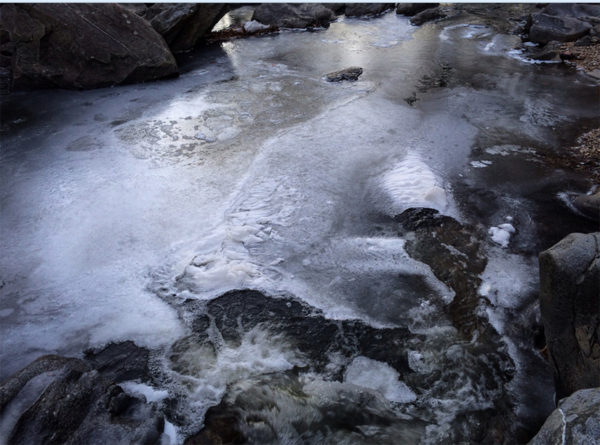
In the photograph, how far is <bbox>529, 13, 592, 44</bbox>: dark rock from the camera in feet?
28.4

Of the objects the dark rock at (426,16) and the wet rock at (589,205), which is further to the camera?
the dark rock at (426,16)

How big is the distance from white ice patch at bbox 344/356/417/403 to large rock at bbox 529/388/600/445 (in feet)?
2.52

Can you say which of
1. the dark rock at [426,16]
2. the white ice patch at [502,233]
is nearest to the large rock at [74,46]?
the white ice patch at [502,233]

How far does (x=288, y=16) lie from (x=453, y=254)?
907cm

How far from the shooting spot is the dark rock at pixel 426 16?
10828 mm

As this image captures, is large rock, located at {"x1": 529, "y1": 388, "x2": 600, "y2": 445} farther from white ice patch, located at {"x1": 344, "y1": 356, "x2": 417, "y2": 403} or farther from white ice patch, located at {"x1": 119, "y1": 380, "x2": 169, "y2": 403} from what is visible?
white ice patch, located at {"x1": 119, "y1": 380, "x2": 169, "y2": 403}

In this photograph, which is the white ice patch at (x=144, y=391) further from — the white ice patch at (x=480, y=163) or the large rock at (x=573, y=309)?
the white ice patch at (x=480, y=163)

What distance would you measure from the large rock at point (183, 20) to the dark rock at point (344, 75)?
3457 mm

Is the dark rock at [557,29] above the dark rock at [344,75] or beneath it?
beneath

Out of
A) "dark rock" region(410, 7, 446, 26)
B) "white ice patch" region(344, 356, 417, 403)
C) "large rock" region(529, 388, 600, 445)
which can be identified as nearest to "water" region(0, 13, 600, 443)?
"white ice patch" region(344, 356, 417, 403)

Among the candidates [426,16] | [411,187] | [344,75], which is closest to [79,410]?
[411,187]

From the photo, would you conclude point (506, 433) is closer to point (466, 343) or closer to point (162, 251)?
point (466, 343)

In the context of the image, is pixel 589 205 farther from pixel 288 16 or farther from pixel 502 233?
pixel 288 16

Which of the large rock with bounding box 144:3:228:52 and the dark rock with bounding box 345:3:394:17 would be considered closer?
the large rock with bounding box 144:3:228:52
